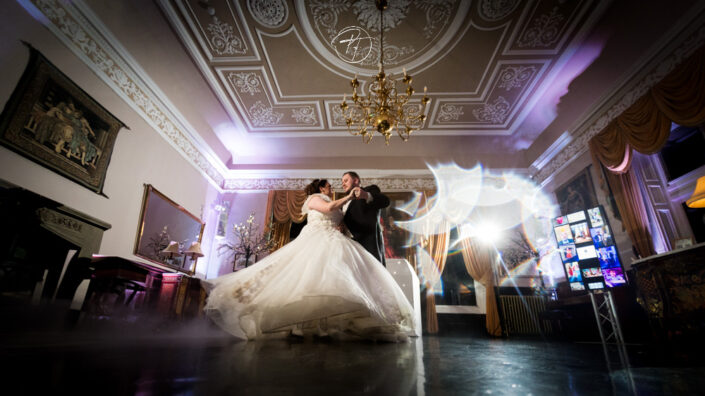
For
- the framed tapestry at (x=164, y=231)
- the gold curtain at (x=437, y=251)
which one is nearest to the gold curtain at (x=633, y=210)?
the gold curtain at (x=437, y=251)

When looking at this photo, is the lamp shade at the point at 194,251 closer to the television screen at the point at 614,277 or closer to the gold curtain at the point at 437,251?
the gold curtain at the point at 437,251

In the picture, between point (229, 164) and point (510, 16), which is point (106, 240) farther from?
point (510, 16)

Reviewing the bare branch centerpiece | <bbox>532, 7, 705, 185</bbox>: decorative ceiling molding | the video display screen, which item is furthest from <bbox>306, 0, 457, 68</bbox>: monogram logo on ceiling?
the bare branch centerpiece

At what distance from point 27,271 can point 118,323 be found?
1.01 m

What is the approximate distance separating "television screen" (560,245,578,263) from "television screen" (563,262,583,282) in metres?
0.09

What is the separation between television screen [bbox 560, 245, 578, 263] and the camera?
5405mm

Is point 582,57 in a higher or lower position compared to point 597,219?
higher

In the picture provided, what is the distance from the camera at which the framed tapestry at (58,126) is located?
3188 millimetres

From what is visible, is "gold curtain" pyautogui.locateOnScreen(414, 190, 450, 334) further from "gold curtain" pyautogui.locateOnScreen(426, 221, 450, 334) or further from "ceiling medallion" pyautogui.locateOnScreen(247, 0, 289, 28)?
"ceiling medallion" pyautogui.locateOnScreen(247, 0, 289, 28)

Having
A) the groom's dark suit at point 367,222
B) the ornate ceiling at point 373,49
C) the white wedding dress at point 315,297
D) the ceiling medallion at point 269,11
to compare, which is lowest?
the white wedding dress at point 315,297

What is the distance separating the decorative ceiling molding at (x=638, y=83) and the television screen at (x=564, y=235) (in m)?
1.51

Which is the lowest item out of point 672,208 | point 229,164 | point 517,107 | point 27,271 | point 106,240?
point 27,271

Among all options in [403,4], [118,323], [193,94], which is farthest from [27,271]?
[403,4]

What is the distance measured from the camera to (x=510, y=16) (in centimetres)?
451
